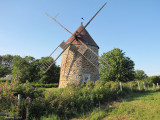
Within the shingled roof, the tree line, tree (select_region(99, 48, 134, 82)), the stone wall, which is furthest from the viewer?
the tree line

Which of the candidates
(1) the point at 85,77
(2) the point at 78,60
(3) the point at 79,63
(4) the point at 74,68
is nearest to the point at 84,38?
(2) the point at 78,60

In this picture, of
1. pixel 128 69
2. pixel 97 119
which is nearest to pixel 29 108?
pixel 97 119

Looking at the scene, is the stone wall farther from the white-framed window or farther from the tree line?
the tree line

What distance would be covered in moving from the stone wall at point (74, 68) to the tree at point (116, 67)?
59.3 inches

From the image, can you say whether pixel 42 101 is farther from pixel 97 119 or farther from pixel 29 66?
pixel 29 66

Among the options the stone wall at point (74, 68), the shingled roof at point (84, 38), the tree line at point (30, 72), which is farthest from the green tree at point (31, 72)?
the shingled roof at point (84, 38)

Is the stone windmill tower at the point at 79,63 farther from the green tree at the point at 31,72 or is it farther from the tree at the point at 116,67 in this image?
the green tree at the point at 31,72

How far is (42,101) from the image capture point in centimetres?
566

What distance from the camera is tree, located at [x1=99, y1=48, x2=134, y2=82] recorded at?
1225 centimetres

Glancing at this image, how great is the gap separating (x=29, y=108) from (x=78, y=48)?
9809mm

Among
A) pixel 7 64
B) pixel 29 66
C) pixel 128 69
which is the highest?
pixel 7 64

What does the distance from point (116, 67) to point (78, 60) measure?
14.0 ft

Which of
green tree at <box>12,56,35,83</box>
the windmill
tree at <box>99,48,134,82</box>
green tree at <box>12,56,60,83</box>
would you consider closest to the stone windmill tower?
the windmill

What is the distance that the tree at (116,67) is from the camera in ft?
40.2
